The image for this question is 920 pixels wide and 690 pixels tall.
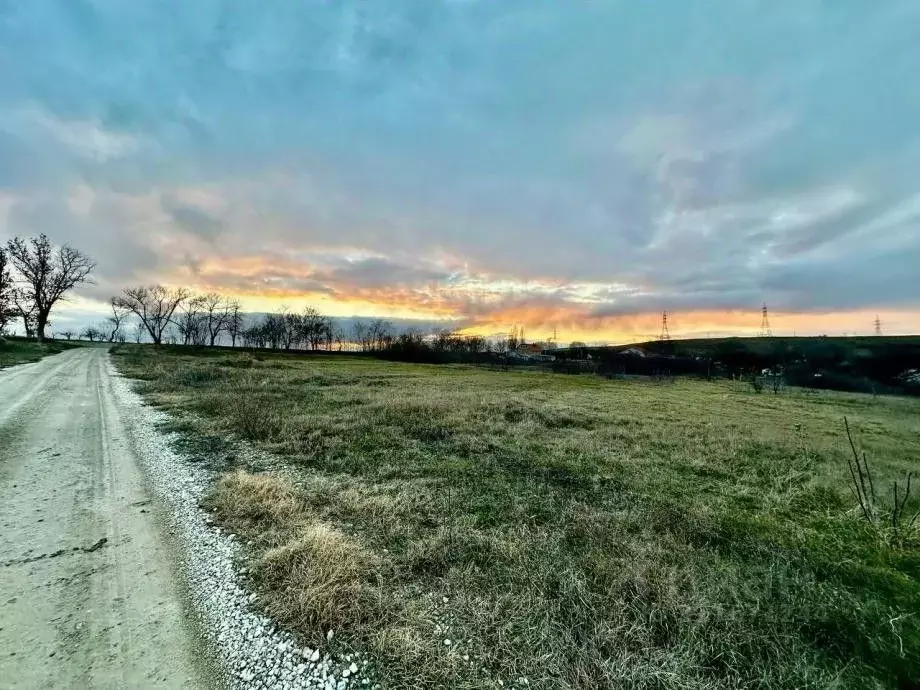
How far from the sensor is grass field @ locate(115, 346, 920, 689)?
3469 mm

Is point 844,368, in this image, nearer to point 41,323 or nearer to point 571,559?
point 571,559

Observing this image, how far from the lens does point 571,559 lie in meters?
5.11

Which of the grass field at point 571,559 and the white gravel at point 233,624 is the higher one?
the white gravel at point 233,624

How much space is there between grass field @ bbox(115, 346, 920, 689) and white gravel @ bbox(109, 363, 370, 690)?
176 millimetres

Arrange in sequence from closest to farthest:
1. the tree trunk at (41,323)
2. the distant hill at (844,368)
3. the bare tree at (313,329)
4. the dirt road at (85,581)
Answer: the dirt road at (85,581)
the distant hill at (844,368)
the tree trunk at (41,323)
the bare tree at (313,329)

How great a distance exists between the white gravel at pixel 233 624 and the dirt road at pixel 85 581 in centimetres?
19

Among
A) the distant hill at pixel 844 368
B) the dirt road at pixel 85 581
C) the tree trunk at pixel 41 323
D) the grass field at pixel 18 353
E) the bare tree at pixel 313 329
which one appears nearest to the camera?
the dirt road at pixel 85 581

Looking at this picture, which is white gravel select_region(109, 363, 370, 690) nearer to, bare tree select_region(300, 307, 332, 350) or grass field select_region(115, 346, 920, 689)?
grass field select_region(115, 346, 920, 689)

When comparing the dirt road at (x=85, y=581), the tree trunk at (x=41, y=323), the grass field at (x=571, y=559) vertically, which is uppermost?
the tree trunk at (x=41, y=323)

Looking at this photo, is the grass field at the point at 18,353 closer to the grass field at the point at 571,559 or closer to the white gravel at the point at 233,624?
the grass field at the point at 571,559

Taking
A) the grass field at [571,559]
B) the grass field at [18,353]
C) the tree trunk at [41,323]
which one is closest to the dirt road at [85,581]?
the grass field at [571,559]

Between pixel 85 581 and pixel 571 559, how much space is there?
5787 millimetres

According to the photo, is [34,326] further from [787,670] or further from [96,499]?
[787,670]

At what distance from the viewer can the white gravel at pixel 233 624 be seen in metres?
3.14
